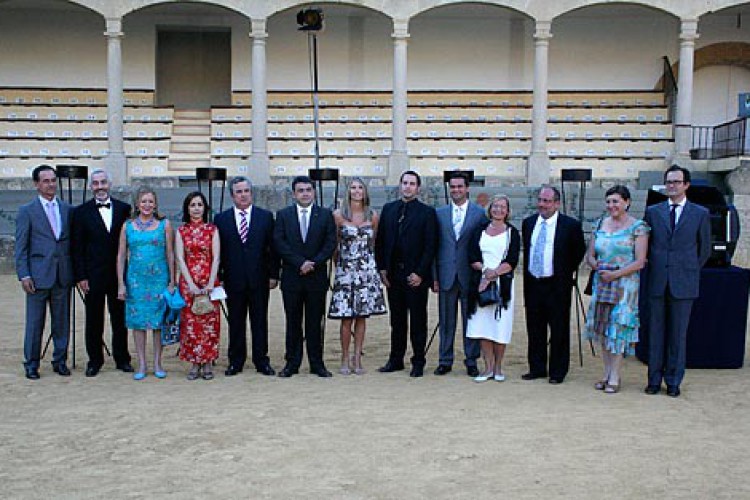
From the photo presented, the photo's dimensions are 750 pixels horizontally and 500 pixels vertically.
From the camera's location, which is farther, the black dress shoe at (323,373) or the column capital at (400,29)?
the column capital at (400,29)

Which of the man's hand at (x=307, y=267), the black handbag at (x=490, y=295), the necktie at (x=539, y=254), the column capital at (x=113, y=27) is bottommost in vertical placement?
the black handbag at (x=490, y=295)

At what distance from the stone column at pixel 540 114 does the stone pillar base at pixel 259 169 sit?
5.47 metres

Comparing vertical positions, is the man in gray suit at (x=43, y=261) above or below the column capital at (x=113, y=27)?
below

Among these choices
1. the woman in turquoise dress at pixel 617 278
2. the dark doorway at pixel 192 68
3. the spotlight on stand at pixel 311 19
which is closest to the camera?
the woman in turquoise dress at pixel 617 278

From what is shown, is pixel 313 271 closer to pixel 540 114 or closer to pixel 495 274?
pixel 495 274

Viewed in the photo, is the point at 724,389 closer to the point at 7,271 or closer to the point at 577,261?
the point at 577,261

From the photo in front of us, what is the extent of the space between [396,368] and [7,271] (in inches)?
365

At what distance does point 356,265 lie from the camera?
7.12m

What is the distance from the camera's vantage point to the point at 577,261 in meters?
6.98

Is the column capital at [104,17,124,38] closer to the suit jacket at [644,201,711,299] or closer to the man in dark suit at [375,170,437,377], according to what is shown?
the man in dark suit at [375,170,437,377]

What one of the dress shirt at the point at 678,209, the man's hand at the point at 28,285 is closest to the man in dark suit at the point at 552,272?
the dress shirt at the point at 678,209

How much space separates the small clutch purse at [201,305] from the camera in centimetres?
684

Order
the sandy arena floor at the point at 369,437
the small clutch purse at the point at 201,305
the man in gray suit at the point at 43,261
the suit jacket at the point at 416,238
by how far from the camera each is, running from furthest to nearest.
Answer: the suit jacket at the point at 416,238, the man in gray suit at the point at 43,261, the small clutch purse at the point at 201,305, the sandy arena floor at the point at 369,437

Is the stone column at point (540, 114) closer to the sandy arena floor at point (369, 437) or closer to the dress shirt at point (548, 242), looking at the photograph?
the sandy arena floor at point (369, 437)
